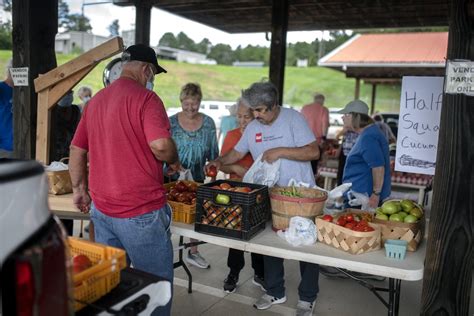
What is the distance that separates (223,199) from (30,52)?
2040mm

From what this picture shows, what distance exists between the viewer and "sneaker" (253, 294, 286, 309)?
3.32m

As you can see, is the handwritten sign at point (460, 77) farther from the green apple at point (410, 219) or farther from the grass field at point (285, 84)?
the grass field at point (285, 84)

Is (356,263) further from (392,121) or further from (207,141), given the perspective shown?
(392,121)

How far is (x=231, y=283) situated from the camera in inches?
144

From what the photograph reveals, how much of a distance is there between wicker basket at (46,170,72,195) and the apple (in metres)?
1.76

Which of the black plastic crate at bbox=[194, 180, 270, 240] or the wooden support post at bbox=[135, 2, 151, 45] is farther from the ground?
the wooden support post at bbox=[135, 2, 151, 45]

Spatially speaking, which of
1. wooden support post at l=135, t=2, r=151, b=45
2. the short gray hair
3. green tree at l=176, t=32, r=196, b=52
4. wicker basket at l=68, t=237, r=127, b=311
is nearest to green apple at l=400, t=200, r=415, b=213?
the short gray hair

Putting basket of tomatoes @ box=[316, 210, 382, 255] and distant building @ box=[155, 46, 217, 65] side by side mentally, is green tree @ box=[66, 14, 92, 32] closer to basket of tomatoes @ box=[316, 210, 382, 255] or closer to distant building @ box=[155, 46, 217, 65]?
distant building @ box=[155, 46, 217, 65]

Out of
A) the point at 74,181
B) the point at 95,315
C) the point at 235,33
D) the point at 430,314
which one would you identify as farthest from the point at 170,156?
the point at 235,33

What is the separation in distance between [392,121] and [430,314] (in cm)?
1140

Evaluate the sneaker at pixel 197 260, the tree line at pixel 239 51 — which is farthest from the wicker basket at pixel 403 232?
the tree line at pixel 239 51

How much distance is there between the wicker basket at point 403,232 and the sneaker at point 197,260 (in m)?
2.10

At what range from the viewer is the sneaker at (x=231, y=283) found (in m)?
3.64

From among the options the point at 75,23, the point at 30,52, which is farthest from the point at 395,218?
the point at 75,23
